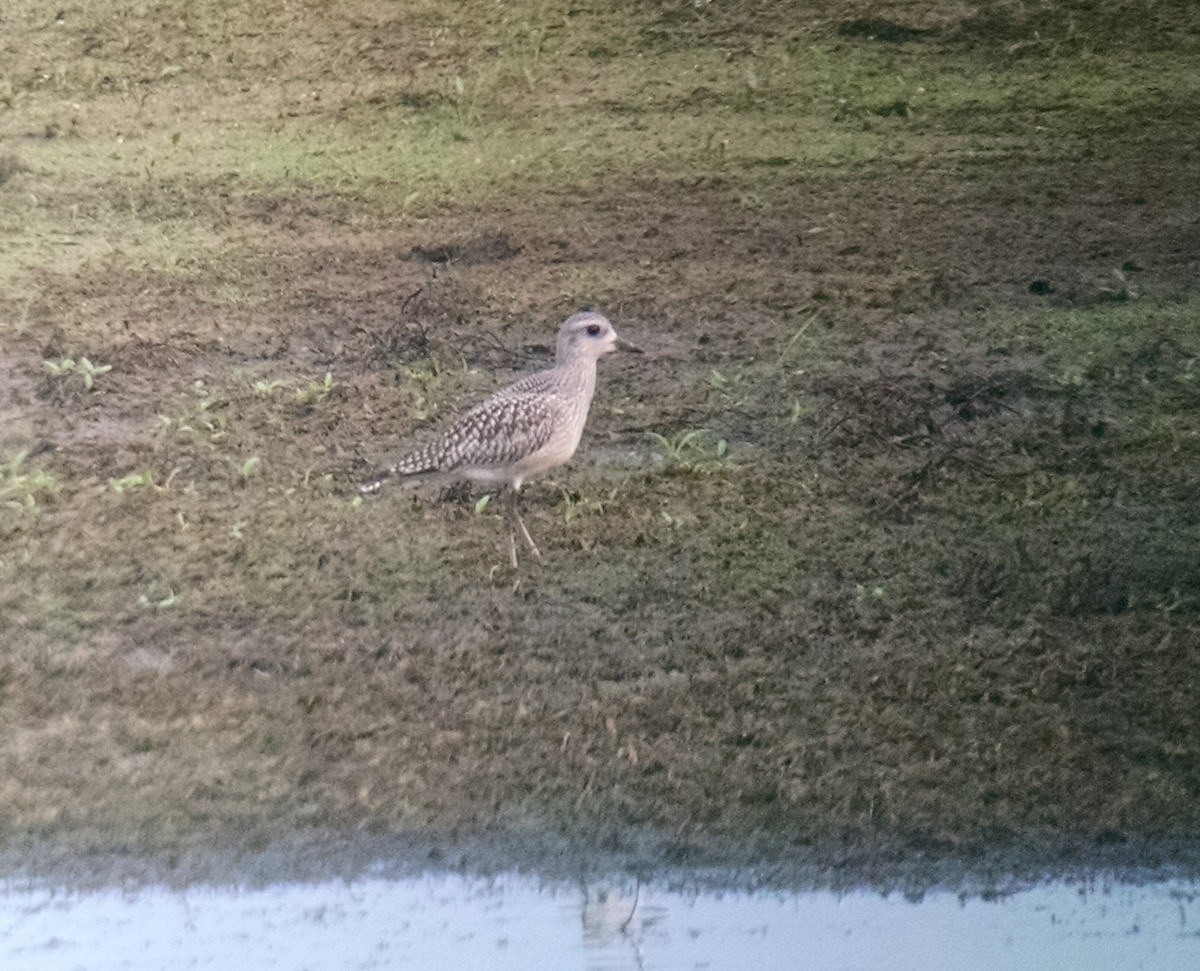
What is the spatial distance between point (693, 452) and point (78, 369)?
131 centimetres

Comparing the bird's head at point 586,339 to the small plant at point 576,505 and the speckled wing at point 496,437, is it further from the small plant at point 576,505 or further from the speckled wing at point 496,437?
the small plant at point 576,505

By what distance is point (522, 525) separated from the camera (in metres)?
3.11

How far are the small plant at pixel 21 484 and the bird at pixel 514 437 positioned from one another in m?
0.60

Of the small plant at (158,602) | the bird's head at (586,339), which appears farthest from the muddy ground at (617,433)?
the bird's head at (586,339)

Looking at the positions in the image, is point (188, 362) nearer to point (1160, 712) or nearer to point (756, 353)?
point (756, 353)

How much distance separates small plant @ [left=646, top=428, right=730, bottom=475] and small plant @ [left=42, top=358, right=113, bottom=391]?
1.17m

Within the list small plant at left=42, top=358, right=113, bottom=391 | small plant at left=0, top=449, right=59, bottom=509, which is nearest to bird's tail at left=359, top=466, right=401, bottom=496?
small plant at left=0, top=449, right=59, bottom=509

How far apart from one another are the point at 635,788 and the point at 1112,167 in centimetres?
210

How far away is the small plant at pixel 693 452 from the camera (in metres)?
3.25

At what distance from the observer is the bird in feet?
10.3

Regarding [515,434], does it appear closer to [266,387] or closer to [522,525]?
[522,525]

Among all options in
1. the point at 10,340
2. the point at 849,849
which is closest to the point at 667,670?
the point at 849,849

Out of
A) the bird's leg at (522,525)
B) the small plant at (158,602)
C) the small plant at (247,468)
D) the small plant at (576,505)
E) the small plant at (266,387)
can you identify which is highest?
the small plant at (266,387)

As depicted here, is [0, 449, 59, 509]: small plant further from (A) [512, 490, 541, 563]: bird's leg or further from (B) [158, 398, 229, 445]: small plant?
(A) [512, 490, 541, 563]: bird's leg
